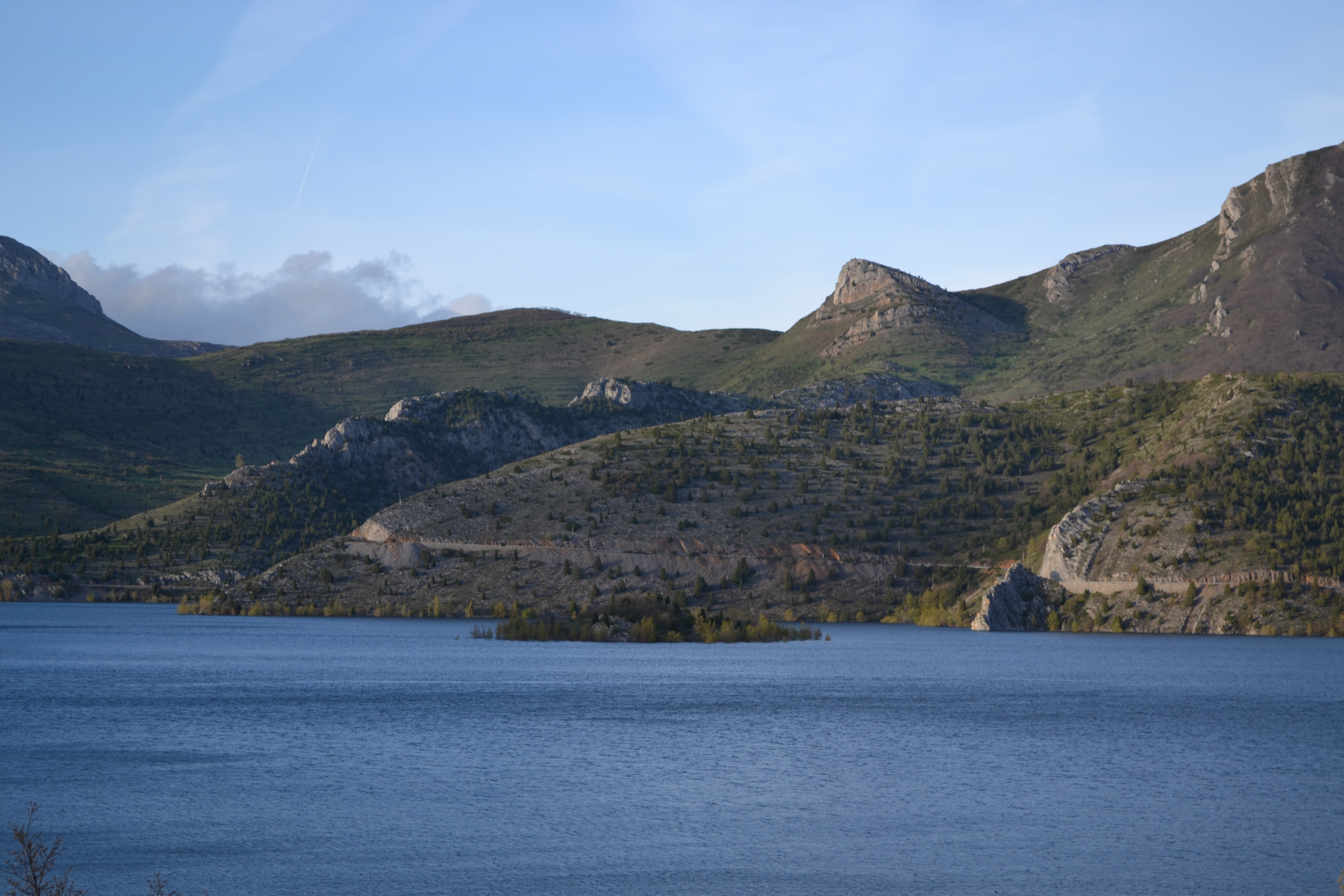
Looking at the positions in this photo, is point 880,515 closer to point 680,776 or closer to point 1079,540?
point 1079,540

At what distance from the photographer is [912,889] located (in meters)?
29.9

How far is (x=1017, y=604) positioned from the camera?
12631 centimetres

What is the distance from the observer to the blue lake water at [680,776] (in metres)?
31.6

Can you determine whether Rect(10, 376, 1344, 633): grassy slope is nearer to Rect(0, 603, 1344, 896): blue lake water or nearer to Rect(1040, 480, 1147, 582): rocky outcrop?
Rect(1040, 480, 1147, 582): rocky outcrop

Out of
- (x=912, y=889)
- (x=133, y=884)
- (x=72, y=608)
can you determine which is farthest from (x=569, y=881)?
(x=72, y=608)

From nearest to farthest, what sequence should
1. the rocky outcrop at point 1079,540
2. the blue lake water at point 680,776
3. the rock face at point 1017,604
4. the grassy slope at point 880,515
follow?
the blue lake water at point 680,776 → the grassy slope at point 880,515 → the rock face at point 1017,604 → the rocky outcrop at point 1079,540

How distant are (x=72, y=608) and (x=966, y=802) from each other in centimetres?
14963

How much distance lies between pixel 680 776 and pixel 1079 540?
91.3m

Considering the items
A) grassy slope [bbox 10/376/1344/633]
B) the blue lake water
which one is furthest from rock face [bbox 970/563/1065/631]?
the blue lake water

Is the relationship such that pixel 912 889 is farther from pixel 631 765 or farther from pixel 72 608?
pixel 72 608

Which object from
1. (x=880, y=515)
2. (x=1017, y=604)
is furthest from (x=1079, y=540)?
(x=880, y=515)

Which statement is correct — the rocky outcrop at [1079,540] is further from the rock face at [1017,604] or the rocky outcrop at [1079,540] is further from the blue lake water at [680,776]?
the blue lake water at [680,776]

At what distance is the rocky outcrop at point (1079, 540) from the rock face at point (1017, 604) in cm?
183

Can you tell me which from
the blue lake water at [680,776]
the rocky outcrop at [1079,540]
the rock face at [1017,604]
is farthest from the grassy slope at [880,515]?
the blue lake water at [680,776]
